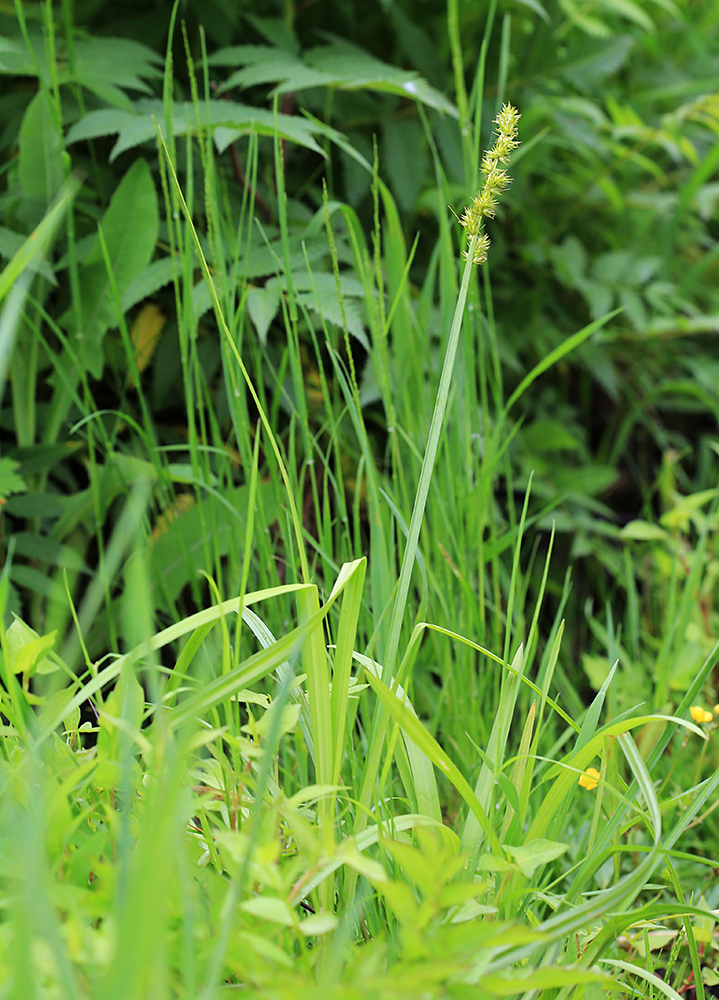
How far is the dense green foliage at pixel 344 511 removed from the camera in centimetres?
41

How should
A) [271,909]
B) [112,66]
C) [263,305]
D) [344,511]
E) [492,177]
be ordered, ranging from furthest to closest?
1. [112,66]
2. [263,305]
3. [344,511]
4. [492,177]
5. [271,909]

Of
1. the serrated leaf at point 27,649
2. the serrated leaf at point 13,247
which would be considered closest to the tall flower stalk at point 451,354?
the serrated leaf at point 27,649

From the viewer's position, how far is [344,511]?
0.82m

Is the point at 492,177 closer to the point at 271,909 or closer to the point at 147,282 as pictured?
the point at 271,909

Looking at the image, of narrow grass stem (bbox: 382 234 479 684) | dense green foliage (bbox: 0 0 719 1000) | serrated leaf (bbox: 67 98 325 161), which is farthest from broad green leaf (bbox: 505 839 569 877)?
serrated leaf (bbox: 67 98 325 161)

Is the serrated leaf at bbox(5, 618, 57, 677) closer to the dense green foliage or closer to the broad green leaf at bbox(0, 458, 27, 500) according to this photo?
the dense green foliage

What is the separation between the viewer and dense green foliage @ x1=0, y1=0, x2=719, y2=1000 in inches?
16.0

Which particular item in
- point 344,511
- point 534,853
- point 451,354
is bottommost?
point 534,853

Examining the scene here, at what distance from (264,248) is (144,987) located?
2.94 ft

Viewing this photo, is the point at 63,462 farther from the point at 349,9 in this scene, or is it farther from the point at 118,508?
the point at 349,9

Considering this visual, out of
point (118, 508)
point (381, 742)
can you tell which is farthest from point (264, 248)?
point (381, 742)

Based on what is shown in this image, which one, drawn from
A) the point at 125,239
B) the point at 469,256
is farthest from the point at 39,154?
the point at 469,256

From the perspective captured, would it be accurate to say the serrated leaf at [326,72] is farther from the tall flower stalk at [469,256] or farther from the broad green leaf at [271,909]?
the broad green leaf at [271,909]

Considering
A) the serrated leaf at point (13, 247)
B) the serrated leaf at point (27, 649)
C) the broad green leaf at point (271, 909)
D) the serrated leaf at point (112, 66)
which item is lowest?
the broad green leaf at point (271, 909)
